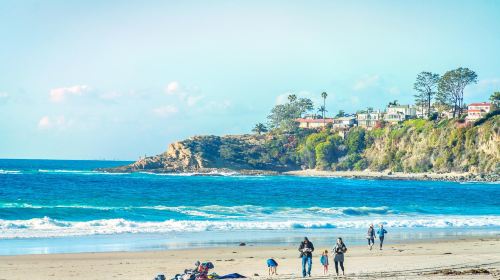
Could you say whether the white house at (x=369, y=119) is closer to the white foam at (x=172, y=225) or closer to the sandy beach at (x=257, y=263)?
the white foam at (x=172, y=225)

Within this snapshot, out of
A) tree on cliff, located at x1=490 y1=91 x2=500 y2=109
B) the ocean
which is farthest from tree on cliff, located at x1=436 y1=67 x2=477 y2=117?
the ocean

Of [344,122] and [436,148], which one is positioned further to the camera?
[344,122]

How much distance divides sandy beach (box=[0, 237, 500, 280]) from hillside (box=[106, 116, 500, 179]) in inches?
4212

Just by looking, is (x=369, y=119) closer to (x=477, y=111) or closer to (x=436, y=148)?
(x=436, y=148)

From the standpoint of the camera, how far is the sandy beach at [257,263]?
2448 cm

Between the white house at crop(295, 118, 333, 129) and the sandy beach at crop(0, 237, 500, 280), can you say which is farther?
the white house at crop(295, 118, 333, 129)

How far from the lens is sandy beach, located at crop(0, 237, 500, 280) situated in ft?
80.3

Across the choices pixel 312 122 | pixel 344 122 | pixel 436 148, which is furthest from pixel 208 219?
pixel 312 122

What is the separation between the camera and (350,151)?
6560 inches

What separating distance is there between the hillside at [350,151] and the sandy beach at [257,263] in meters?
107

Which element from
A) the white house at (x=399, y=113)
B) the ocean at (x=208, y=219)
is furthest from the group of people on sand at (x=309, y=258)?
the white house at (x=399, y=113)

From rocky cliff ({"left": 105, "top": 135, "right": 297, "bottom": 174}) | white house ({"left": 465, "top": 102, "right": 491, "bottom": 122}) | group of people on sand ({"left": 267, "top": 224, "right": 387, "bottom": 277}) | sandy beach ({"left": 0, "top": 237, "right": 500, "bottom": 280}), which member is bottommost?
sandy beach ({"left": 0, "top": 237, "right": 500, "bottom": 280})

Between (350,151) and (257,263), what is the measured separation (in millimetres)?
140339

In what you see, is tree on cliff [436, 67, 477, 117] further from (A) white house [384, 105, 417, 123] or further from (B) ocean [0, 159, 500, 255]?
(B) ocean [0, 159, 500, 255]
